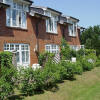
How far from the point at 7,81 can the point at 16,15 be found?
36.6 ft

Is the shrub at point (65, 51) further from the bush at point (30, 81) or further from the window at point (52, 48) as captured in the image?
the bush at point (30, 81)

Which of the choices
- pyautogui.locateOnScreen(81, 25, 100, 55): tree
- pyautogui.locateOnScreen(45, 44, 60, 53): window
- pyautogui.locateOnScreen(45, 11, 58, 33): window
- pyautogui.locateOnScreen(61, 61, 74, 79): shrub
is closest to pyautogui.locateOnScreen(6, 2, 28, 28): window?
pyautogui.locateOnScreen(45, 11, 58, 33): window

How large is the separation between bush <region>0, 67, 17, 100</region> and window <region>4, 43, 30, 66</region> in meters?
8.16

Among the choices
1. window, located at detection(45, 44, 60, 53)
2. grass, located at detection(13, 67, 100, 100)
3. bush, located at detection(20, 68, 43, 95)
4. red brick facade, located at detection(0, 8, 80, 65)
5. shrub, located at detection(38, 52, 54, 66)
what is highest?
red brick facade, located at detection(0, 8, 80, 65)

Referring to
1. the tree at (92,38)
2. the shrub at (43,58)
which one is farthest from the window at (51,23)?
the tree at (92,38)

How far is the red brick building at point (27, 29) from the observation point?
19.6 meters

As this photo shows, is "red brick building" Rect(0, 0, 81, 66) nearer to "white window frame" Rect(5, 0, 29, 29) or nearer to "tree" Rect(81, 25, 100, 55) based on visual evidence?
"white window frame" Rect(5, 0, 29, 29)

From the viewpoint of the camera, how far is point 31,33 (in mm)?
23047

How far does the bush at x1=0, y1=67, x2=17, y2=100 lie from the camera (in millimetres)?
10766

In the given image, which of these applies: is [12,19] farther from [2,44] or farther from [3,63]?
[3,63]

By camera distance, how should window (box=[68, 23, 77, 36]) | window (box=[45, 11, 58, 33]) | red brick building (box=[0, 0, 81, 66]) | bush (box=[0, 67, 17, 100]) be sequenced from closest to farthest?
bush (box=[0, 67, 17, 100])
red brick building (box=[0, 0, 81, 66])
window (box=[45, 11, 58, 33])
window (box=[68, 23, 77, 36])

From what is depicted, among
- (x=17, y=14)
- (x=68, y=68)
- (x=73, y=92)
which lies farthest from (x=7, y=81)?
(x=17, y=14)

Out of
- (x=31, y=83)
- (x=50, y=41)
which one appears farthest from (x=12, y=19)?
(x=31, y=83)

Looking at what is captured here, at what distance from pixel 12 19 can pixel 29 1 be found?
3.05 meters
